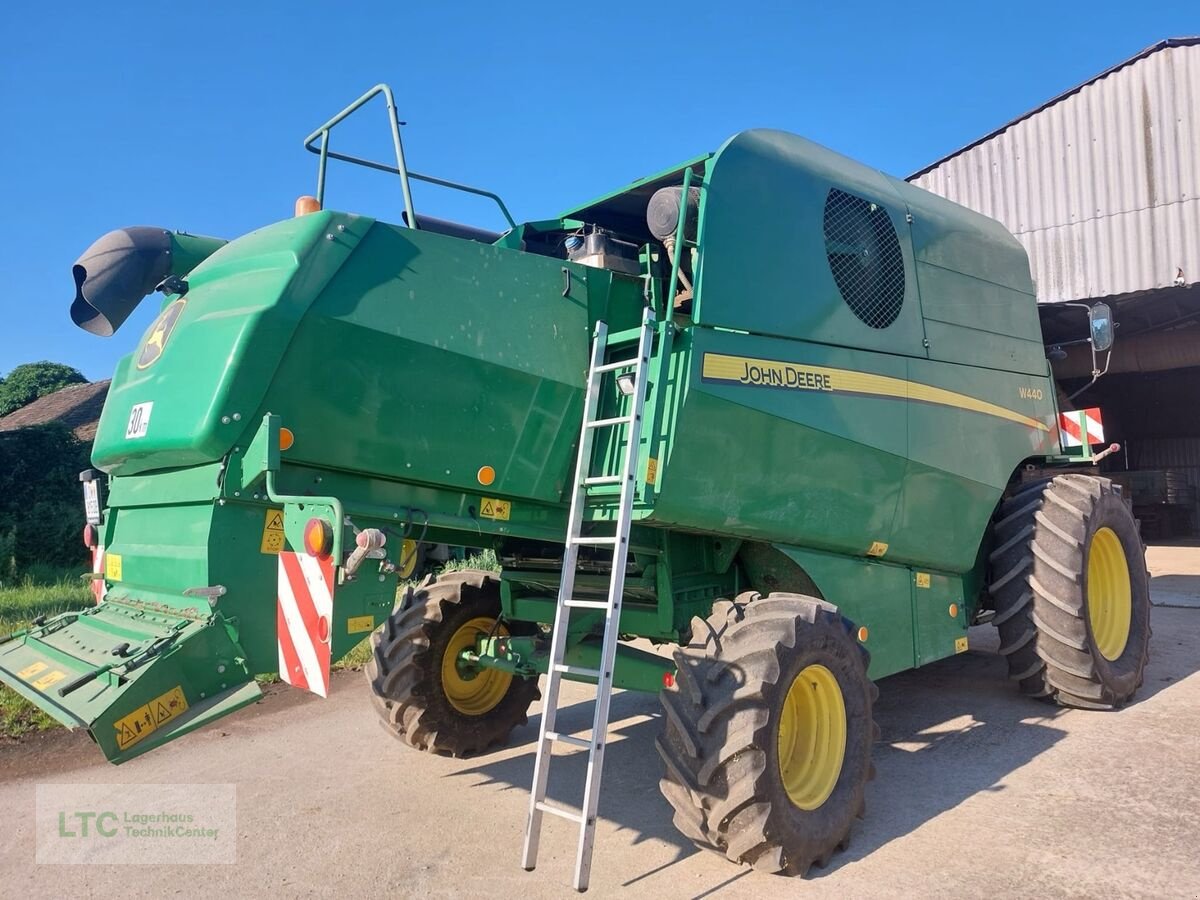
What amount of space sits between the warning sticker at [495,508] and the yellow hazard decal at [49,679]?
1.67m

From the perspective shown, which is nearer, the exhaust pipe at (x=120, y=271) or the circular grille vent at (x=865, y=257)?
the exhaust pipe at (x=120, y=271)

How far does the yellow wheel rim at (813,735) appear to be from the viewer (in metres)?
3.70

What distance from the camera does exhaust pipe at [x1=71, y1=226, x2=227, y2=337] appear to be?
3996mm

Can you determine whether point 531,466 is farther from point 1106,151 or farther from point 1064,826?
point 1106,151

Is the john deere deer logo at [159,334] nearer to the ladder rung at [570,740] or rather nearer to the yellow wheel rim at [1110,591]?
the ladder rung at [570,740]

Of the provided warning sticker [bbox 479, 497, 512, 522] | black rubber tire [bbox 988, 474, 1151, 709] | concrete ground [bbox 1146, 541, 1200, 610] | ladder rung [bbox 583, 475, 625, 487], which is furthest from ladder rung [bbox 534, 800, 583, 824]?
concrete ground [bbox 1146, 541, 1200, 610]

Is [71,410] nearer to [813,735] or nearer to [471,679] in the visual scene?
[471,679]

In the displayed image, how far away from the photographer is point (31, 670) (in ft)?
11.1

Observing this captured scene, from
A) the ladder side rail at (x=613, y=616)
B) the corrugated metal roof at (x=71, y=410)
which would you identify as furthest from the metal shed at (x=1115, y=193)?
the corrugated metal roof at (x=71, y=410)

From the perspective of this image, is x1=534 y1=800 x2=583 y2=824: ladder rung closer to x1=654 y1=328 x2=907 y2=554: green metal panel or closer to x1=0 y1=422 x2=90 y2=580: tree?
x1=654 y1=328 x2=907 y2=554: green metal panel

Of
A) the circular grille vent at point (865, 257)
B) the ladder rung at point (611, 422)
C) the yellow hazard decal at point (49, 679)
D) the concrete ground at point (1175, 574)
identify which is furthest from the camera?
the concrete ground at point (1175, 574)

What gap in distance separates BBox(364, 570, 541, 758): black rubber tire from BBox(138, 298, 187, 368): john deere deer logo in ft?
6.71

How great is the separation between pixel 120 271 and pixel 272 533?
1.68 metres

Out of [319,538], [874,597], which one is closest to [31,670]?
[319,538]
